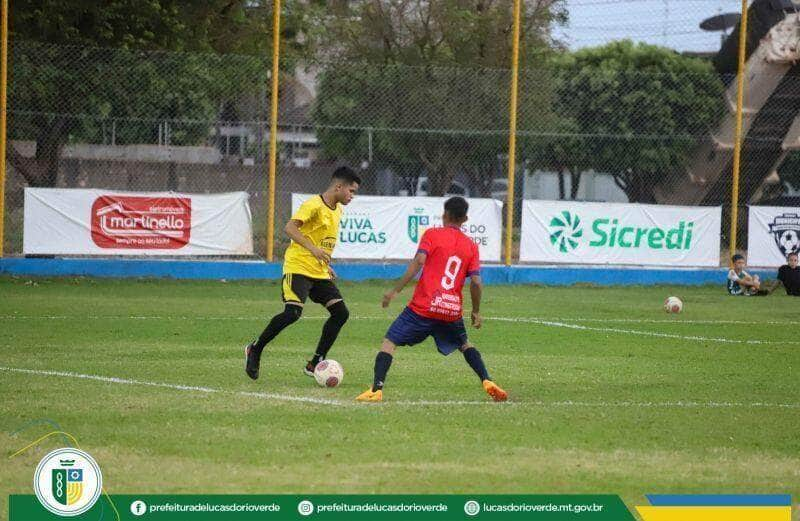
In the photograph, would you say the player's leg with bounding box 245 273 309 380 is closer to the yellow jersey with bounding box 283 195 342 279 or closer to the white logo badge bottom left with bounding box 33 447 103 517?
the yellow jersey with bounding box 283 195 342 279

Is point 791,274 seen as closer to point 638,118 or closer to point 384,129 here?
point 638,118

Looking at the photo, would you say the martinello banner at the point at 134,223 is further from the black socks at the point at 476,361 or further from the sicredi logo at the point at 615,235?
the black socks at the point at 476,361

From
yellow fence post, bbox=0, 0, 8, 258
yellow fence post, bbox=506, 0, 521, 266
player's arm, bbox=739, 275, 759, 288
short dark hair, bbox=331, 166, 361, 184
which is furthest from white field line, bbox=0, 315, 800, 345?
short dark hair, bbox=331, 166, 361, 184

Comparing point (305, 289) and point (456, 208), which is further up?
point (456, 208)

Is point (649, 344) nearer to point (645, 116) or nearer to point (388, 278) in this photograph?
point (388, 278)

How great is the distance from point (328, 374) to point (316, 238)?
1.33 m

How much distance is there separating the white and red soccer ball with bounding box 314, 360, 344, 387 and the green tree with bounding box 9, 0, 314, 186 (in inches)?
444

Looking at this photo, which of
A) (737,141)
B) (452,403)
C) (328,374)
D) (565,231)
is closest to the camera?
(452,403)

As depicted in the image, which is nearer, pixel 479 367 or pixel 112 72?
pixel 479 367

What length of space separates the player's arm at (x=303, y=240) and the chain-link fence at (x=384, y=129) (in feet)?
35.0

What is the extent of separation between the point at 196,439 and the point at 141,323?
784 centimetres

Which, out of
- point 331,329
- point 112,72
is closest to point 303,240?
point 331,329

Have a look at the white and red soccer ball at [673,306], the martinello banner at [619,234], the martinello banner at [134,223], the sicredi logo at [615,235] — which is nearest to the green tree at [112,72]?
the martinello banner at [134,223]

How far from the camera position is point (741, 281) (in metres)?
23.2
